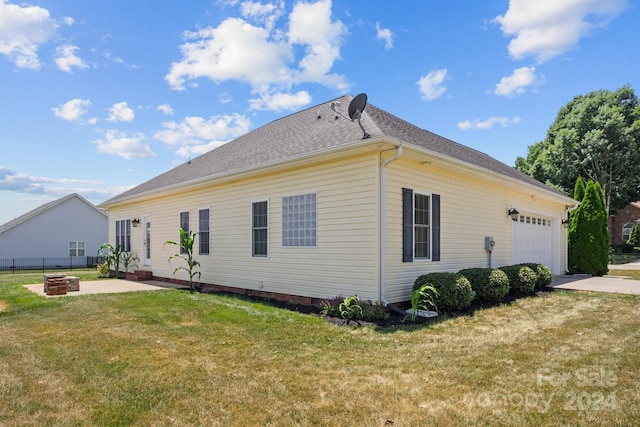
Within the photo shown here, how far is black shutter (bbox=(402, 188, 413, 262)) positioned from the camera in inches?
315

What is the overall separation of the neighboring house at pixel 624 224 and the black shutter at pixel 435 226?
36.4 meters

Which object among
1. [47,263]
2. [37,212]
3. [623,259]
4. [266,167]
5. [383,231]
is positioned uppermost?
[266,167]

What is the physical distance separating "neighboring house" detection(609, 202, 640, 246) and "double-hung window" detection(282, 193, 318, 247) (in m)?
38.5

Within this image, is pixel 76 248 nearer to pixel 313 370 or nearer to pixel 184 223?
pixel 184 223

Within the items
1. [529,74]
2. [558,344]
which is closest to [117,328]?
[558,344]

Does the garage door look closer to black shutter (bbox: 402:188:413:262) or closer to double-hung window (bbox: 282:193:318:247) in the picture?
black shutter (bbox: 402:188:413:262)

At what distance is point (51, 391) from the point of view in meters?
3.85

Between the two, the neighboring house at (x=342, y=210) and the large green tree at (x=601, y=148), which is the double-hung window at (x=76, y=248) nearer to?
the neighboring house at (x=342, y=210)

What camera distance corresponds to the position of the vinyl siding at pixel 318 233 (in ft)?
25.1

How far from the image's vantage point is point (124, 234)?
1728cm

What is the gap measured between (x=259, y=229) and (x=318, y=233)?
2185 millimetres

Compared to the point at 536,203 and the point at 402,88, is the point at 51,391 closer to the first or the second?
the point at 402,88

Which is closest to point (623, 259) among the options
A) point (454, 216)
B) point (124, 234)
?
point (454, 216)

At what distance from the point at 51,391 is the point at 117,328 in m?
2.86
